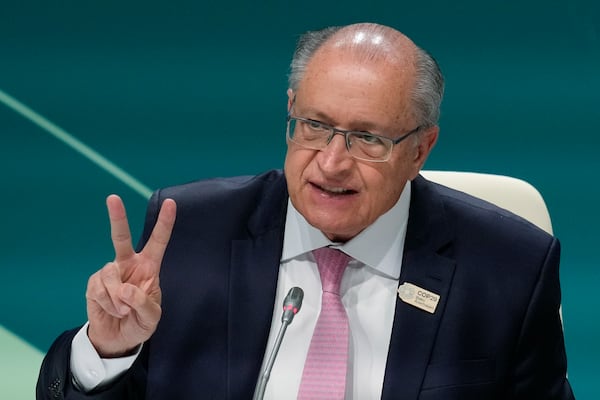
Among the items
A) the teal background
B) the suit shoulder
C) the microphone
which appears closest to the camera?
the microphone

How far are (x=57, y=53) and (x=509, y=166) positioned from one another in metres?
1.41

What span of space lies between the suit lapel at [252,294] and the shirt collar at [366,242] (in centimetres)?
2

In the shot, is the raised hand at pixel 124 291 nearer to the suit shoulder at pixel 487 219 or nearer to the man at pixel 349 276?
the man at pixel 349 276

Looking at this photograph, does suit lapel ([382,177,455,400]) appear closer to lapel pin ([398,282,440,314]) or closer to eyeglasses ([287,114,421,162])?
lapel pin ([398,282,440,314])

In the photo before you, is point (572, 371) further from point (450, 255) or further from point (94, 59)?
point (94, 59)

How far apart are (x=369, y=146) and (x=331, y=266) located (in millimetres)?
269

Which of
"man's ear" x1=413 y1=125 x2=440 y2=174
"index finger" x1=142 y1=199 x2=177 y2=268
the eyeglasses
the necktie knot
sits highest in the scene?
the eyeglasses

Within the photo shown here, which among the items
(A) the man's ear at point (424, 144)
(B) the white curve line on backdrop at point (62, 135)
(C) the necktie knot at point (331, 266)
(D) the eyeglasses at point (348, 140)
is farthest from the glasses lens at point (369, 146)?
(B) the white curve line on backdrop at point (62, 135)

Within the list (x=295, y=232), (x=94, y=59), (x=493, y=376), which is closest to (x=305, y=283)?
(x=295, y=232)

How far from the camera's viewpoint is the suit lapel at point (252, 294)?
2250 mm

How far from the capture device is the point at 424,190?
2492 millimetres

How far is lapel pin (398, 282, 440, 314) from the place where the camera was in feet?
7.57

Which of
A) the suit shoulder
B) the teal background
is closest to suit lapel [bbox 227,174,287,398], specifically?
the suit shoulder

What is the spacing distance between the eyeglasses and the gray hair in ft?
0.28
